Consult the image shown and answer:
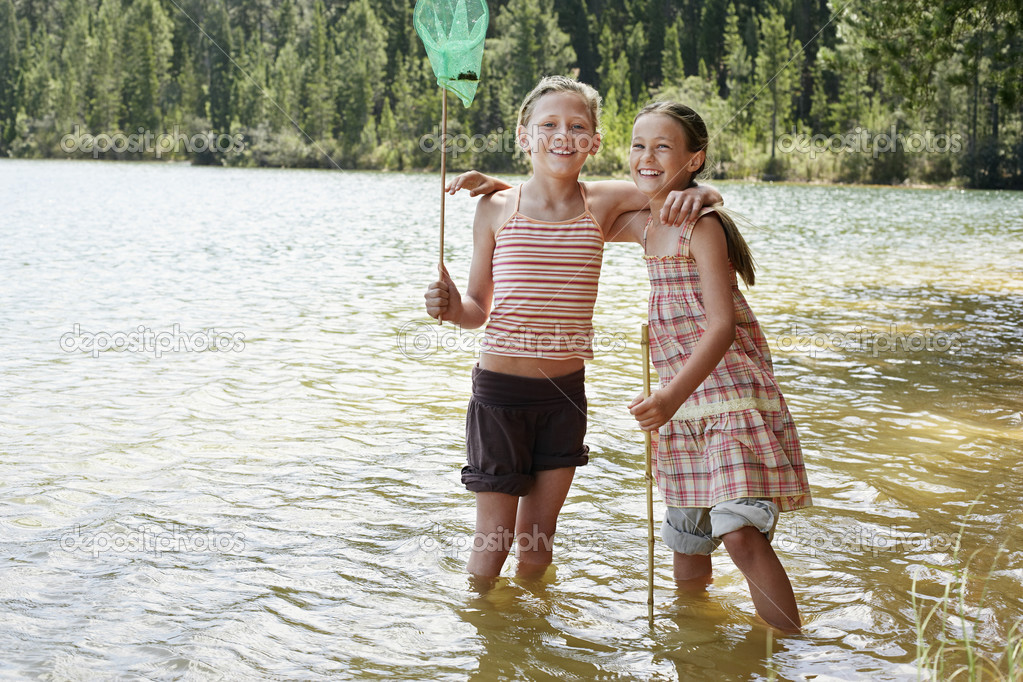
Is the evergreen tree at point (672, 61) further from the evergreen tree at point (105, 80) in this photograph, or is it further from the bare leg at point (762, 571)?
the bare leg at point (762, 571)

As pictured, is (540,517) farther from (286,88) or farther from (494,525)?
(286,88)

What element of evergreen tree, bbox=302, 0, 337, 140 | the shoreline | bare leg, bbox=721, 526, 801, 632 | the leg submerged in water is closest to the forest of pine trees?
evergreen tree, bbox=302, 0, 337, 140

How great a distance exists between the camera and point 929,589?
3.96m

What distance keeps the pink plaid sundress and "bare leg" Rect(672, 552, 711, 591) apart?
0.63 meters

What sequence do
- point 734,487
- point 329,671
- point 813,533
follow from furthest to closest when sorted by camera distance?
1. point 813,533
2. point 329,671
3. point 734,487

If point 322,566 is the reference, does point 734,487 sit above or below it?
above

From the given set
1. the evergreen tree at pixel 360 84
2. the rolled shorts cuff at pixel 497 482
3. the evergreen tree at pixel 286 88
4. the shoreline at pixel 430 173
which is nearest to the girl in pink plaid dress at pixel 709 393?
the rolled shorts cuff at pixel 497 482

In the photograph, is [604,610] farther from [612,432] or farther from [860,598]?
[612,432]

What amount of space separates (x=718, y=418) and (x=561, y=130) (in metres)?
1.17

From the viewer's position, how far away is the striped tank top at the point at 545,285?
3559 mm

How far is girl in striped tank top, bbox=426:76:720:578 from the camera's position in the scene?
356 centimetres

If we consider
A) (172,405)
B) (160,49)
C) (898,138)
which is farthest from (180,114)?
A: (172,405)

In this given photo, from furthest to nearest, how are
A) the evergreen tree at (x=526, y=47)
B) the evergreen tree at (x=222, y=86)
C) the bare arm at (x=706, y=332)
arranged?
the evergreen tree at (x=222, y=86)
the evergreen tree at (x=526, y=47)
the bare arm at (x=706, y=332)

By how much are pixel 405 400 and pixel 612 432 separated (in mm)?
1638
